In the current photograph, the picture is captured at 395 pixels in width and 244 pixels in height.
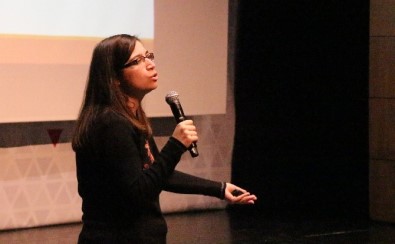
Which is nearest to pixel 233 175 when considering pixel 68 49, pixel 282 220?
pixel 282 220

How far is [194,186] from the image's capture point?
8.15 ft

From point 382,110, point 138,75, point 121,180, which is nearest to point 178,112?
point 138,75

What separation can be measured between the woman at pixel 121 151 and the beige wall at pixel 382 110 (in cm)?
299

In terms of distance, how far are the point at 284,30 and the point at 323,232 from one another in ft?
4.29

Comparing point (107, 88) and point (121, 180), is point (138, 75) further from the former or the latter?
point (121, 180)

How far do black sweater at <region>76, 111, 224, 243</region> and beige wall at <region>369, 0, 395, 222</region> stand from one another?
3.04 meters

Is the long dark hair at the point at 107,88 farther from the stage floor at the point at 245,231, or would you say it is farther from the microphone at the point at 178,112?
the stage floor at the point at 245,231

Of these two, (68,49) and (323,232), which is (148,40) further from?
(323,232)

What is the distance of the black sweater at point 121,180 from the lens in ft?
7.22

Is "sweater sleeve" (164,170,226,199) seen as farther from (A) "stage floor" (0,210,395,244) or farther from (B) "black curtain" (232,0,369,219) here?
(B) "black curtain" (232,0,369,219)

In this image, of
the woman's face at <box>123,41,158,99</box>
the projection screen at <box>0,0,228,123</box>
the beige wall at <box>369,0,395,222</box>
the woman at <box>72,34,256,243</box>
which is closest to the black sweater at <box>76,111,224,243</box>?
the woman at <box>72,34,256,243</box>

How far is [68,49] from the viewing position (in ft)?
14.9

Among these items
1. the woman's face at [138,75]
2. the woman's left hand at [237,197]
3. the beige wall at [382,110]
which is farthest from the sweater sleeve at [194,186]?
the beige wall at [382,110]

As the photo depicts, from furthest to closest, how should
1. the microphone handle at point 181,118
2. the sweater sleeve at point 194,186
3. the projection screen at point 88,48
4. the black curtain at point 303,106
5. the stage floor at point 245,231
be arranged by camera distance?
1. the black curtain at point 303,106
2. the stage floor at point 245,231
3. the projection screen at point 88,48
4. the sweater sleeve at point 194,186
5. the microphone handle at point 181,118
